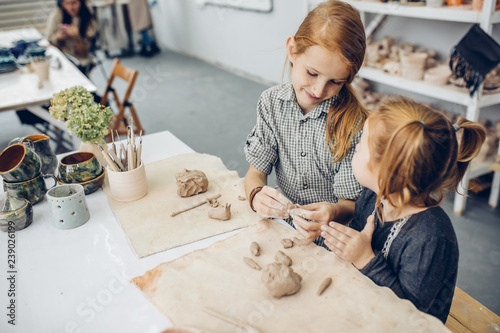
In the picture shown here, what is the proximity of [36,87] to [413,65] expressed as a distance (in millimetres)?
2668

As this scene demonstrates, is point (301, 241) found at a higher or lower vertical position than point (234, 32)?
higher

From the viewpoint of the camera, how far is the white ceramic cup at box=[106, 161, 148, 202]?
136 cm

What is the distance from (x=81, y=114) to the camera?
1368mm

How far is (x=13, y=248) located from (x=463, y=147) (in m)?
1.34

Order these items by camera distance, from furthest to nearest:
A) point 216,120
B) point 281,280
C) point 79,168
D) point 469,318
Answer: point 216,120 → point 79,168 → point 469,318 → point 281,280

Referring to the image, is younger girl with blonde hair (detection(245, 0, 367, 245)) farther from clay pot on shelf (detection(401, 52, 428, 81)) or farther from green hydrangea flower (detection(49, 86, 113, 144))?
clay pot on shelf (detection(401, 52, 428, 81))

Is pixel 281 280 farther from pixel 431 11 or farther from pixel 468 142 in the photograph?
pixel 431 11

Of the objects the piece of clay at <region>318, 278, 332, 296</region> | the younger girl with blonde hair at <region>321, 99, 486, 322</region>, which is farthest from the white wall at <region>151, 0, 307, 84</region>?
the piece of clay at <region>318, 278, 332, 296</region>

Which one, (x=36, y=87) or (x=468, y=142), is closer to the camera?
(x=468, y=142)

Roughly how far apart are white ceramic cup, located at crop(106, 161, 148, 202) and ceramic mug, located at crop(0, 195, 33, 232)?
0.27 m

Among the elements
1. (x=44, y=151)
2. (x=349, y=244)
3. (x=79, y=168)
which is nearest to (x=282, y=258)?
(x=349, y=244)

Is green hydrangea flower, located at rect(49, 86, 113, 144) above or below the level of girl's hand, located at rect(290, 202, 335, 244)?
above

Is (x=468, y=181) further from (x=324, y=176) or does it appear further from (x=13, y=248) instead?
(x=13, y=248)

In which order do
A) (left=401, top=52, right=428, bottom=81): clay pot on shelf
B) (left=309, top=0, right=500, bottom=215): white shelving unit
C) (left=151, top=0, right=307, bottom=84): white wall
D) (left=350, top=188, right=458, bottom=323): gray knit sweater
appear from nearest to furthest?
(left=350, top=188, right=458, bottom=323): gray knit sweater → (left=309, top=0, right=500, bottom=215): white shelving unit → (left=401, top=52, right=428, bottom=81): clay pot on shelf → (left=151, top=0, right=307, bottom=84): white wall
